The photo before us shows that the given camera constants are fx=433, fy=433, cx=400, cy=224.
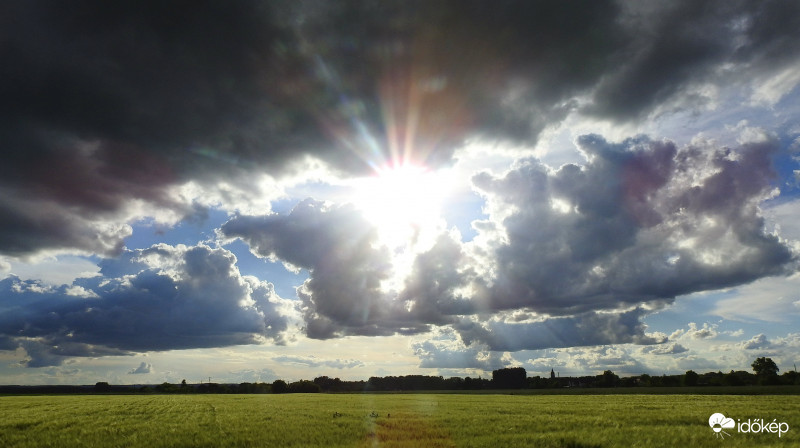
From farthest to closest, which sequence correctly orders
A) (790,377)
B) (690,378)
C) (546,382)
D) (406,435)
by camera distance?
(546,382), (690,378), (790,377), (406,435)

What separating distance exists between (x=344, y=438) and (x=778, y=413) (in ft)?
80.6

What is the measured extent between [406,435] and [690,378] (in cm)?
16445

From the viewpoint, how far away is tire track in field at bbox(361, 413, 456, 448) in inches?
585

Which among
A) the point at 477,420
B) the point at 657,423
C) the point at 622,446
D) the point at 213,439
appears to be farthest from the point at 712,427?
the point at 213,439

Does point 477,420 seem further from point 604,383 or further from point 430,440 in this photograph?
point 604,383

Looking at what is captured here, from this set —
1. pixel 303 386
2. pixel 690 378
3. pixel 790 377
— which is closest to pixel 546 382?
pixel 690 378

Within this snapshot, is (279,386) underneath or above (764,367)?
underneath

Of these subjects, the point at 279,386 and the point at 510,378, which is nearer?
the point at 279,386

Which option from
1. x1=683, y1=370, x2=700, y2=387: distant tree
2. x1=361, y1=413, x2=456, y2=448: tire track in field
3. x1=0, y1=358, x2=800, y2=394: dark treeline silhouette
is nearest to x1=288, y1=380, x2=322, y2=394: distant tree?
x1=0, y1=358, x2=800, y2=394: dark treeline silhouette

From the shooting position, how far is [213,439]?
16.4m

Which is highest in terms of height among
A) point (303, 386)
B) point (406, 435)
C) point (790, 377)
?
point (406, 435)

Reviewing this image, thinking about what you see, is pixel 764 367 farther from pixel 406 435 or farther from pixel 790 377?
pixel 406 435

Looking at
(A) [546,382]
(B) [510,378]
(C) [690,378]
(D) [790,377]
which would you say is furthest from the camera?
(B) [510,378]

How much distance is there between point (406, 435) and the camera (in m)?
17.0
